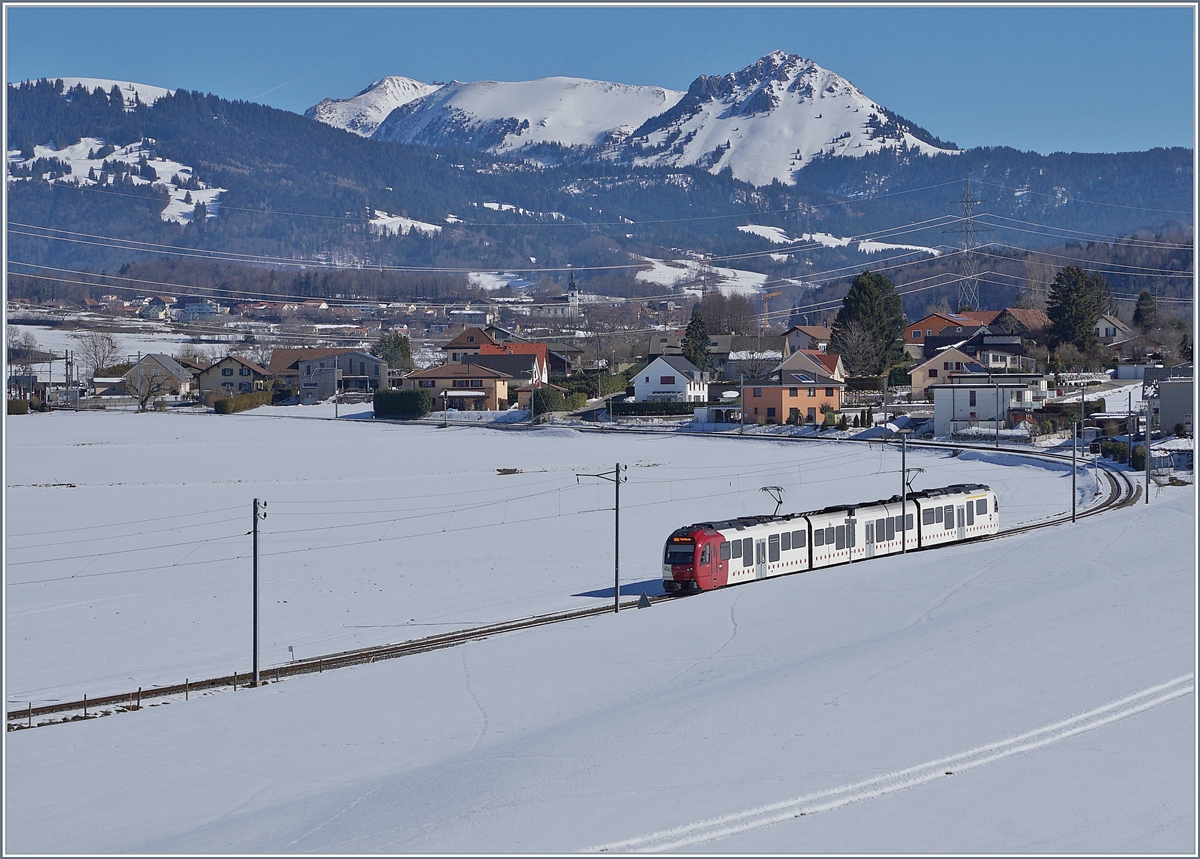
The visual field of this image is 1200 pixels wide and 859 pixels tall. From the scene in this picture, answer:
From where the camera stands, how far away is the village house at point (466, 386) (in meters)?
102

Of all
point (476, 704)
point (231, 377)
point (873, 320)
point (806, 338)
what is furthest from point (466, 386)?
point (476, 704)

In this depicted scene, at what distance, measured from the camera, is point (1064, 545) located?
29562mm

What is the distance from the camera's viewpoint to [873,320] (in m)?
95.9

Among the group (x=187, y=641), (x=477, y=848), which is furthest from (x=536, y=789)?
(x=187, y=641)

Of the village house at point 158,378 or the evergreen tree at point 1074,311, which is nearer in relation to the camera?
the evergreen tree at point 1074,311

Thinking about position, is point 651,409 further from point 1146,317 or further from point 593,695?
point 593,695

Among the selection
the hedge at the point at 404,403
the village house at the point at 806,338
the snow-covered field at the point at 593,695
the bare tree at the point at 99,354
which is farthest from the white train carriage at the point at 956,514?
the bare tree at the point at 99,354

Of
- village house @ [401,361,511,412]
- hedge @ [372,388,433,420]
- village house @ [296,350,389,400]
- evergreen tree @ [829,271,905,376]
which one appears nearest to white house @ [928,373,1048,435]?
evergreen tree @ [829,271,905,376]

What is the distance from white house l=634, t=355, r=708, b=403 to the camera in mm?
95688

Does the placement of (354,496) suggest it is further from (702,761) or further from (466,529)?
(702,761)

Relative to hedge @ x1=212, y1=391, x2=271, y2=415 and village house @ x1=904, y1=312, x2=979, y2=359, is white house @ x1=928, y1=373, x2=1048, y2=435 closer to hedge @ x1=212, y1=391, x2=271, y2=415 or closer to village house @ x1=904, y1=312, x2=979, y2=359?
village house @ x1=904, y1=312, x2=979, y2=359

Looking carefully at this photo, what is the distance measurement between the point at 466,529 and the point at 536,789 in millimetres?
28513

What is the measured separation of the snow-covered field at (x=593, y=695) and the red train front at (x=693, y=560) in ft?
3.04

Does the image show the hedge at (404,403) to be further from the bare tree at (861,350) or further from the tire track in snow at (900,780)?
the tire track in snow at (900,780)
